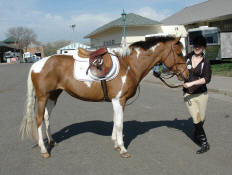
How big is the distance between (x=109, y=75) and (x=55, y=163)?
5.47ft

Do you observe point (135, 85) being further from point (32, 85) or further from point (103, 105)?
point (103, 105)

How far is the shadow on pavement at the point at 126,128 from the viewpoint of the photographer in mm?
5242

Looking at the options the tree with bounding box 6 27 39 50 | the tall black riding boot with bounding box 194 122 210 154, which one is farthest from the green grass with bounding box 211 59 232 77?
the tree with bounding box 6 27 39 50

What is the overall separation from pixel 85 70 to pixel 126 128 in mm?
2063

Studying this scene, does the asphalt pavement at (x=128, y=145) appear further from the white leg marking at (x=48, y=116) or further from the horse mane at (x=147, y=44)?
the horse mane at (x=147, y=44)

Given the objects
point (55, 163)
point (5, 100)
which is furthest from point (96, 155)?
point (5, 100)

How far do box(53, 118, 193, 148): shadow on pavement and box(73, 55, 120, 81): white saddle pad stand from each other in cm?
149

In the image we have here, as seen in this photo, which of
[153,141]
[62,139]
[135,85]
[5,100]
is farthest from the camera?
[5,100]

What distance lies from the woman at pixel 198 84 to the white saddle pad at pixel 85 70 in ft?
3.89

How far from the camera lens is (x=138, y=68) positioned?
433 centimetres

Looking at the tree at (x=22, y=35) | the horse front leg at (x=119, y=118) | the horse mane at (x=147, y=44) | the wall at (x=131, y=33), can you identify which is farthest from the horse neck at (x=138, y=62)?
the tree at (x=22, y=35)

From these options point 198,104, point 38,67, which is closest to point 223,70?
point 198,104

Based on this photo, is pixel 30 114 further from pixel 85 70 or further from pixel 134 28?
pixel 134 28

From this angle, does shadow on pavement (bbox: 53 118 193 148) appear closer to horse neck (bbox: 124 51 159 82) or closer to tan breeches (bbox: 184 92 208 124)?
tan breeches (bbox: 184 92 208 124)
